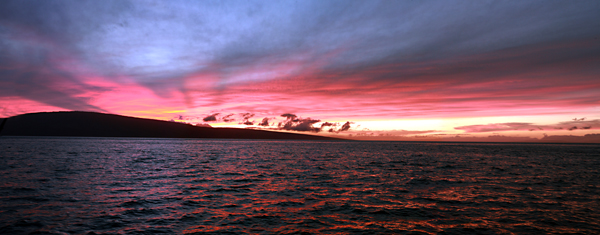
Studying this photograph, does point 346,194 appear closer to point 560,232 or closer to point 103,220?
point 560,232

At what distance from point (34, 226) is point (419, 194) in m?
25.6

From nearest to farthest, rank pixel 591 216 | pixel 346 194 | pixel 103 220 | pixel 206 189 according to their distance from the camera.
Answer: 1. pixel 103 220
2. pixel 591 216
3. pixel 346 194
4. pixel 206 189

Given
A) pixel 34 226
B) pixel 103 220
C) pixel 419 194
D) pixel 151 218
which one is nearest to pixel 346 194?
pixel 419 194

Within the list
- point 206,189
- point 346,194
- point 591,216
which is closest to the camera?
point 591,216

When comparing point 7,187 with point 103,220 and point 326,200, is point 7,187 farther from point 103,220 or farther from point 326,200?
point 326,200

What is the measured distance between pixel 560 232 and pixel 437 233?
21.0 ft

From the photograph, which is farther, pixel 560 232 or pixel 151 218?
pixel 151 218

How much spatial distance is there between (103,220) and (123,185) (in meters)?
12.6

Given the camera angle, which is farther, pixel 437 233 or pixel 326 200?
pixel 326 200

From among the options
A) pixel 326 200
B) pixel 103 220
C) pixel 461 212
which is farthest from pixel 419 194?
pixel 103 220

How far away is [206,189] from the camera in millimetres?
25281

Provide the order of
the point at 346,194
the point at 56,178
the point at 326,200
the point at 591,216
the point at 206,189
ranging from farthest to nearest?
the point at 56,178 → the point at 206,189 → the point at 346,194 → the point at 326,200 → the point at 591,216

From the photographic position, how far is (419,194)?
24.2 metres

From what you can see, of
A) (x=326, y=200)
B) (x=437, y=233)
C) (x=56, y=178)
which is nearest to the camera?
(x=437, y=233)
